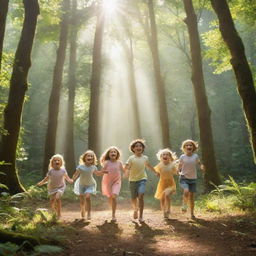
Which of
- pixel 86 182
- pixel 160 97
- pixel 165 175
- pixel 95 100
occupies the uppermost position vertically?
pixel 160 97

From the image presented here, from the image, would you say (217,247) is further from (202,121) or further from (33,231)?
(202,121)

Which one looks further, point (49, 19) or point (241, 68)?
point (49, 19)

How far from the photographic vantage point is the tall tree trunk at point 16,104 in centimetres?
1220

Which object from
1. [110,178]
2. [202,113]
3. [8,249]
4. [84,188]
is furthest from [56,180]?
[202,113]

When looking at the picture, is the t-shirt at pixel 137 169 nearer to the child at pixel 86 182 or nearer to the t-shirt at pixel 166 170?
the t-shirt at pixel 166 170

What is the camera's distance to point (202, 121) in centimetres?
1409

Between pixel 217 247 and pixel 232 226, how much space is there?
1.74m

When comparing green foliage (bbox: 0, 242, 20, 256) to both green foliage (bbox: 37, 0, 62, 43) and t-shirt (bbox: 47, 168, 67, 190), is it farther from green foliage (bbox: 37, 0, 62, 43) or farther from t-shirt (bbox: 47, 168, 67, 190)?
green foliage (bbox: 37, 0, 62, 43)

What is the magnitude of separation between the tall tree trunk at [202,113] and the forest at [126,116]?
4 centimetres

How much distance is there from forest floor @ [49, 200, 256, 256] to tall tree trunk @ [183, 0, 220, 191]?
193 inches

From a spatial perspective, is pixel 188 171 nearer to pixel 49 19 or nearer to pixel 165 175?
pixel 165 175

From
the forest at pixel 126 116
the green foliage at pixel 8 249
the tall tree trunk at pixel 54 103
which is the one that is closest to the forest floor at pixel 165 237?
the forest at pixel 126 116

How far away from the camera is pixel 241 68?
9.65 m

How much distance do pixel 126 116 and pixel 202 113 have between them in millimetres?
26352
